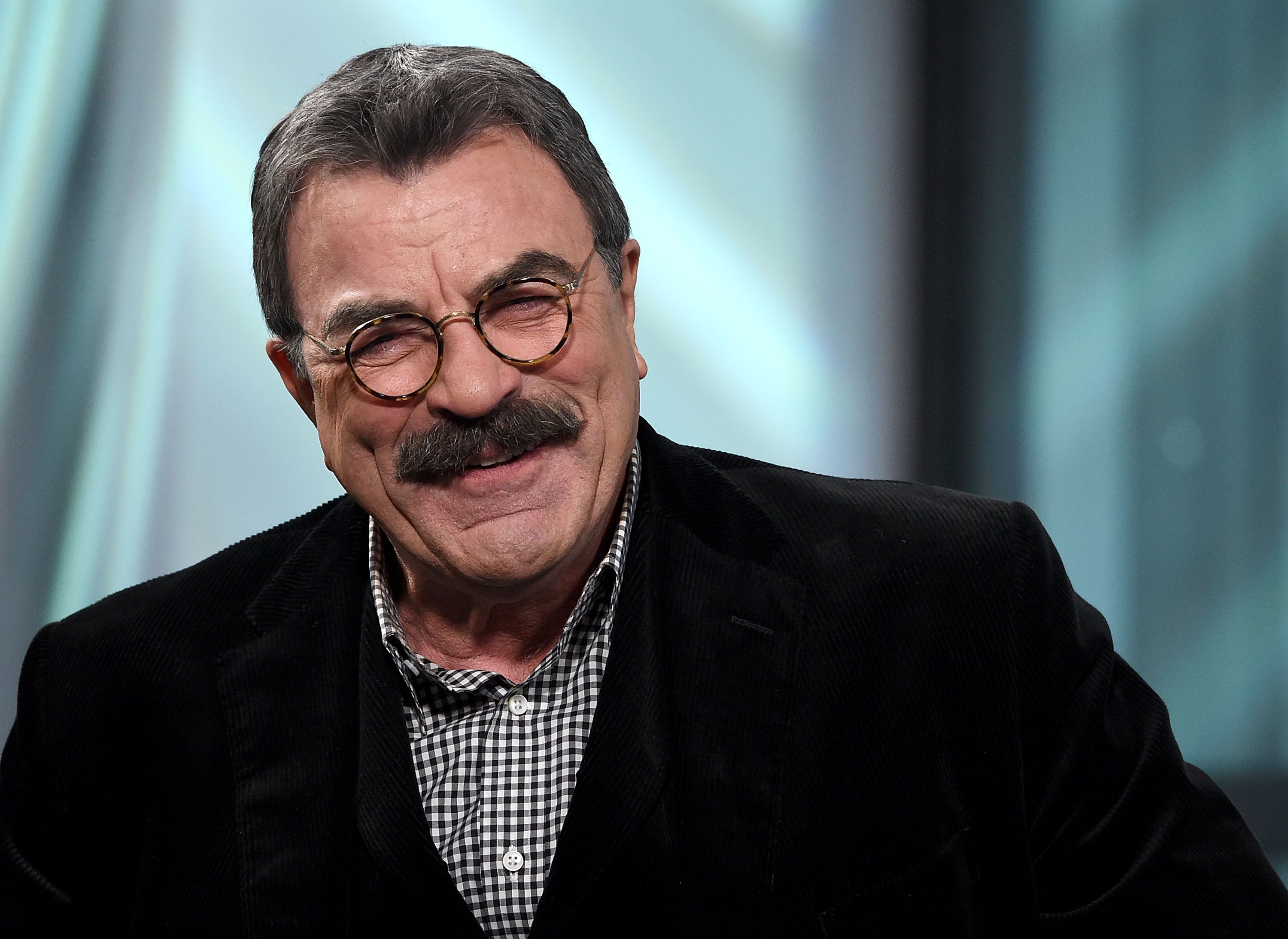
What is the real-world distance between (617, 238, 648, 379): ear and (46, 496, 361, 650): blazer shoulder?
1.57ft

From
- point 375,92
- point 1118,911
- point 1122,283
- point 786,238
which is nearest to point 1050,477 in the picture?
point 1122,283

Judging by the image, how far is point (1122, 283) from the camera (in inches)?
89.9

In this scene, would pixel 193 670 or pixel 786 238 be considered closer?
pixel 193 670

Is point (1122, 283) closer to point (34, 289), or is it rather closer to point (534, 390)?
point (534, 390)

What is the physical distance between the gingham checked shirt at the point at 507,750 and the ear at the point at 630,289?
0.20 meters

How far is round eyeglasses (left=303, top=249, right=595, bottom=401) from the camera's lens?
55.1 inches

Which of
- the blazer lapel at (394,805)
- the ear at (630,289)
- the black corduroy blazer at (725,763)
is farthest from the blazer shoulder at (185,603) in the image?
the ear at (630,289)

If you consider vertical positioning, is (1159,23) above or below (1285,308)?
above

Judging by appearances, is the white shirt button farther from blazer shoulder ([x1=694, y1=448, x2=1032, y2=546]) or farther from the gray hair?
the gray hair

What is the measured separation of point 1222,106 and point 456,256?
1.58m

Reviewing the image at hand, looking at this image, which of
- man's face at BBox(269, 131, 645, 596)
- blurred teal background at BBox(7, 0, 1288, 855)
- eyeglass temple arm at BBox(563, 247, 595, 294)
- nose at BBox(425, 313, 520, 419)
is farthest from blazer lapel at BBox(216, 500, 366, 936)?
blurred teal background at BBox(7, 0, 1288, 855)

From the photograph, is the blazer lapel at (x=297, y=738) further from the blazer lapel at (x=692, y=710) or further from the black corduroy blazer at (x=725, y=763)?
the blazer lapel at (x=692, y=710)

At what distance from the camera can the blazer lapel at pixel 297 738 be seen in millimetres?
1440

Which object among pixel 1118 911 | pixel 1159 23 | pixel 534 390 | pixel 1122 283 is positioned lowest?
pixel 1118 911
